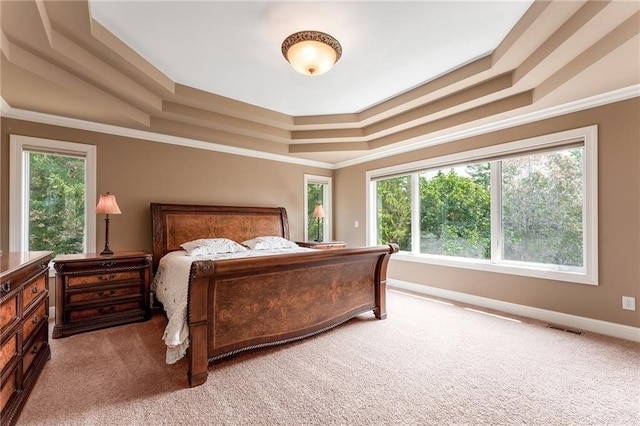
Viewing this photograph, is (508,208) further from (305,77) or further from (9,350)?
(9,350)

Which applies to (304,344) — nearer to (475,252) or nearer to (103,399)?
(103,399)

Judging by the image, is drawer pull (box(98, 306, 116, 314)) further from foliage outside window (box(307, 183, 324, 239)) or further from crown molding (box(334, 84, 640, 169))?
crown molding (box(334, 84, 640, 169))

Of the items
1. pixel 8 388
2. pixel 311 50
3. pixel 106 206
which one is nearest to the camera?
pixel 8 388

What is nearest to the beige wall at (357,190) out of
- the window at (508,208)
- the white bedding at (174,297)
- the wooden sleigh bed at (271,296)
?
the window at (508,208)

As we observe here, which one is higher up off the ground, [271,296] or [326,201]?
[326,201]

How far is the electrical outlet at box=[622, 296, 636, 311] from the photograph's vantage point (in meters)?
2.80

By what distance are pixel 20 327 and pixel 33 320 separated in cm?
33

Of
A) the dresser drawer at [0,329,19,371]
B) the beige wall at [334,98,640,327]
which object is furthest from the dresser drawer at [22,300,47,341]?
the beige wall at [334,98,640,327]

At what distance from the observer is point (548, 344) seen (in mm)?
2721

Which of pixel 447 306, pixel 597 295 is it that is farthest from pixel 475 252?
pixel 597 295

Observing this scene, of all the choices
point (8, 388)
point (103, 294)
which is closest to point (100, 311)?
point (103, 294)

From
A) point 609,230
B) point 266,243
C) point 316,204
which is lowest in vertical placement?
point 266,243

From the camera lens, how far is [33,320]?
202 centimetres

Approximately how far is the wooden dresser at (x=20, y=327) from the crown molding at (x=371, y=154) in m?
2.05
